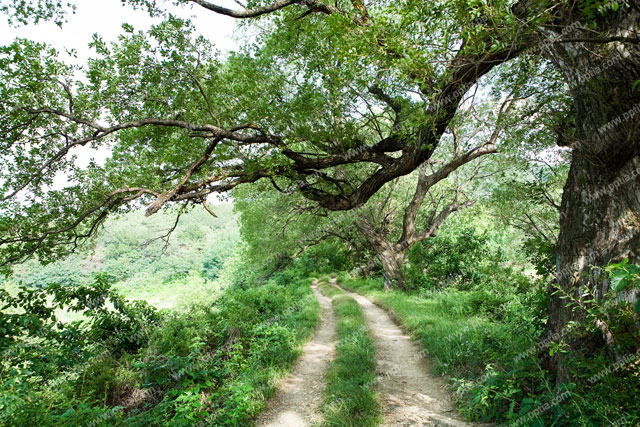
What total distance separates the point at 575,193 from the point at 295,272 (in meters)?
27.3

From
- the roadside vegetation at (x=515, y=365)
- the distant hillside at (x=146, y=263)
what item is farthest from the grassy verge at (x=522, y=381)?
the distant hillside at (x=146, y=263)

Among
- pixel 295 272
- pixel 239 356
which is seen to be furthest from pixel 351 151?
pixel 295 272

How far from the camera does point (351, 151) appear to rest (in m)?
7.38

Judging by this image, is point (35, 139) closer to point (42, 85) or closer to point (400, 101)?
point (42, 85)

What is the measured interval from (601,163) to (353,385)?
4285 millimetres

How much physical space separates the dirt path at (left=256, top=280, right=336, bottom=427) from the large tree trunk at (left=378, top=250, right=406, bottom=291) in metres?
8.29

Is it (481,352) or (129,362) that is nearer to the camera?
(481,352)

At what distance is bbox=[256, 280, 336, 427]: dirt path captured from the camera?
4.49 m

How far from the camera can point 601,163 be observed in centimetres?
335

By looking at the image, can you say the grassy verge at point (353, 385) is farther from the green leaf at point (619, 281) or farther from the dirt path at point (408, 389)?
the green leaf at point (619, 281)

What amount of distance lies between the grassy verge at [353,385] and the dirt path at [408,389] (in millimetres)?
201

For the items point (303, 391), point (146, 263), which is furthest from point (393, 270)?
point (146, 263)

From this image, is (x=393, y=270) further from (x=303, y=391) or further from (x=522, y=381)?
(x=522, y=381)

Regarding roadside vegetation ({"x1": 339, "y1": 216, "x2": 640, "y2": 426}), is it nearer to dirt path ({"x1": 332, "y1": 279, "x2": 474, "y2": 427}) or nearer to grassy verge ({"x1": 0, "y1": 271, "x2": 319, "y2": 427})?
dirt path ({"x1": 332, "y1": 279, "x2": 474, "y2": 427})
